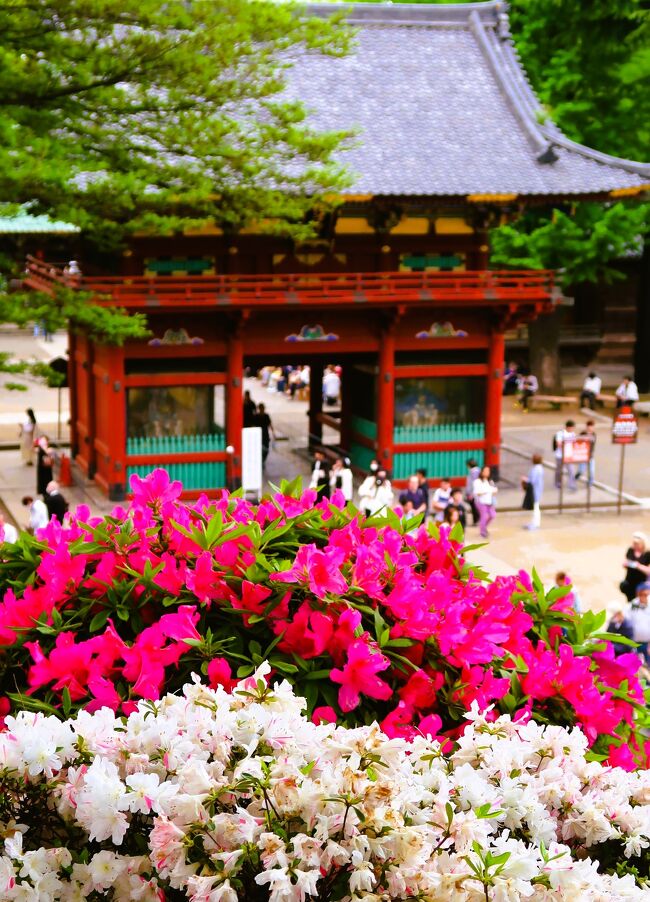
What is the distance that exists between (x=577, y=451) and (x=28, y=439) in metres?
11.2

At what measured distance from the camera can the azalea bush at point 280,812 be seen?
337 cm

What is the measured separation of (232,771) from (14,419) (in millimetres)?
30515

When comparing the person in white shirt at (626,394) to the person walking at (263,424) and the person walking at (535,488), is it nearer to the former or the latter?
the person walking at (263,424)

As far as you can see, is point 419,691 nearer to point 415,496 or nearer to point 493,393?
point 415,496

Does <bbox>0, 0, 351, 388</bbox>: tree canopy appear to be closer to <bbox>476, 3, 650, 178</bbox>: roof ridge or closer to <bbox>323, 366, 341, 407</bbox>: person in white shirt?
<bbox>476, 3, 650, 178</bbox>: roof ridge

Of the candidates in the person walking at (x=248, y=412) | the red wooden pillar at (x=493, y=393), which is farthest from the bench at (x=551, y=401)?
the person walking at (x=248, y=412)

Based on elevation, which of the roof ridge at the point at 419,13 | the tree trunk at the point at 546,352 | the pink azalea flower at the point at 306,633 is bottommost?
the pink azalea flower at the point at 306,633

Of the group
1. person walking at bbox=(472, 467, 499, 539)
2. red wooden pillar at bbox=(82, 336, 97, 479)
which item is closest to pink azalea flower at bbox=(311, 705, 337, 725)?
person walking at bbox=(472, 467, 499, 539)

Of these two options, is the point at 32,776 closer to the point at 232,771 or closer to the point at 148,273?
the point at 232,771

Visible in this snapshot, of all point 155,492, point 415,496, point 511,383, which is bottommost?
point 415,496

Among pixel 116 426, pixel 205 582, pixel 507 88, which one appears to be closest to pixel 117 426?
pixel 116 426

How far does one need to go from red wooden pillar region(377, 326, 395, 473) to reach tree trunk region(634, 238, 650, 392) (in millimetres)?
13816

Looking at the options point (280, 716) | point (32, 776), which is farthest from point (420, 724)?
point (32, 776)

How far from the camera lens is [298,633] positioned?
4.36m
